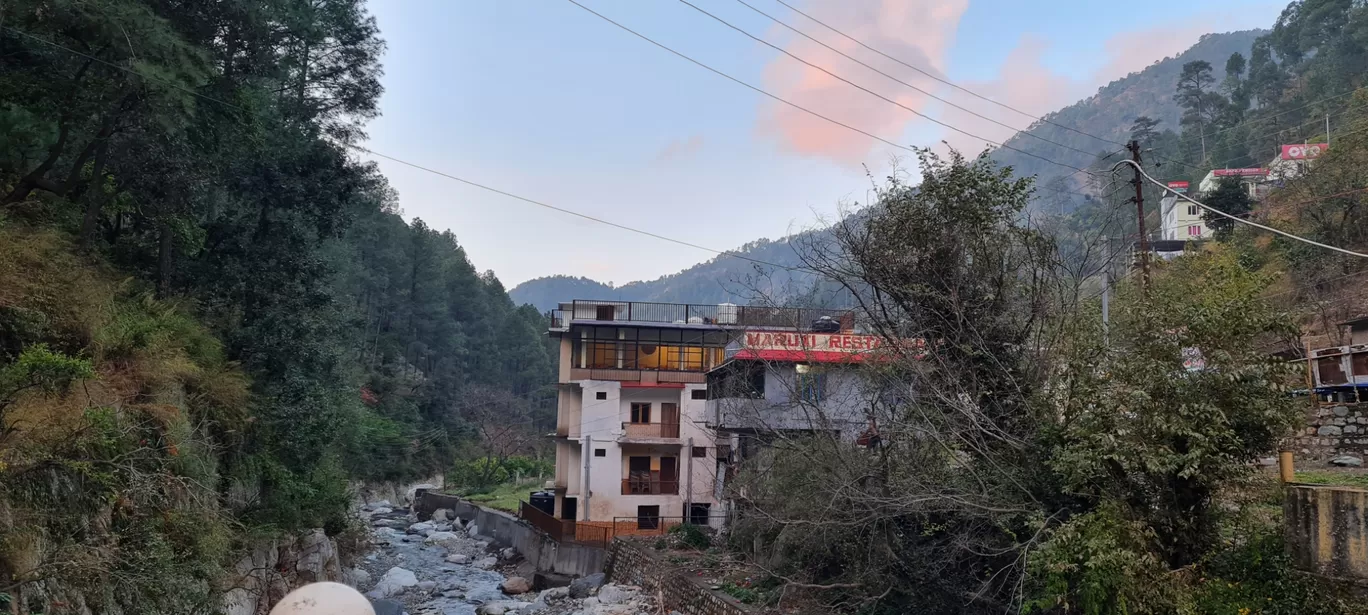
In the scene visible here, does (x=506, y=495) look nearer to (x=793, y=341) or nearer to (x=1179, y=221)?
(x=793, y=341)

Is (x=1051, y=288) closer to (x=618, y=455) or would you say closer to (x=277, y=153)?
(x=277, y=153)

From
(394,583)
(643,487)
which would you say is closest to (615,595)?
(394,583)

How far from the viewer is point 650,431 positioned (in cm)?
3328

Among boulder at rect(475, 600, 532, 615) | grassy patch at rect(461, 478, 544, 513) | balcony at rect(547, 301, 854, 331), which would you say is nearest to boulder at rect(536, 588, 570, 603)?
boulder at rect(475, 600, 532, 615)

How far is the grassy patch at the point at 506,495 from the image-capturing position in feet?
151

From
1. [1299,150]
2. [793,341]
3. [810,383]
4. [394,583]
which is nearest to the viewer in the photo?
[810,383]

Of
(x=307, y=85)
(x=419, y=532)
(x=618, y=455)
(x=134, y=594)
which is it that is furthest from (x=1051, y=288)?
(x=419, y=532)

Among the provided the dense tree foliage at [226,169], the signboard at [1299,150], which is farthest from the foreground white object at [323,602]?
the signboard at [1299,150]

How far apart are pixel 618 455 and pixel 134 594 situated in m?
23.4

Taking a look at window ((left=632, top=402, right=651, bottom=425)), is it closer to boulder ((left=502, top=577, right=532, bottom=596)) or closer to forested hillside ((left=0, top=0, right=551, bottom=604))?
boulder ((left=502, top=577, right=532, bottom=596))

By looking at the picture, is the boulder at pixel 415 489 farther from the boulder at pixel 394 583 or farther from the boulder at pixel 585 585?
the boulder at pixel 585 585

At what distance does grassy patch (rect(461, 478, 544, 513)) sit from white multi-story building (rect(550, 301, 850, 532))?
35.9ft

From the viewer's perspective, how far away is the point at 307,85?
21734mm

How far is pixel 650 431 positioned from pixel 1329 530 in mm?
26298
